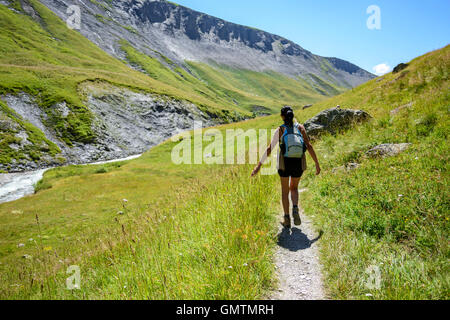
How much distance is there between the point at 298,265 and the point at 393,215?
239 centimetres

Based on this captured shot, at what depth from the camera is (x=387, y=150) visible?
328 inches

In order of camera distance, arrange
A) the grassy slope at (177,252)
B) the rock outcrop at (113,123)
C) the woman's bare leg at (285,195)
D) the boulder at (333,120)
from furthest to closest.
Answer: the rock outcrop at (113,123), the boulder at (333,120), the woman's bare leg at (285,195), the grassy slope at (177,252)

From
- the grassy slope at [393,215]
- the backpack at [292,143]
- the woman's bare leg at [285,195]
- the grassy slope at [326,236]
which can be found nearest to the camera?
the grassy slope at [393,215]

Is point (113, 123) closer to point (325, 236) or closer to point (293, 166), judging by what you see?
point (293, 166)

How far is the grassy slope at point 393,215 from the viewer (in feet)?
10.9

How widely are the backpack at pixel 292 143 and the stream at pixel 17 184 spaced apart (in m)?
30.9

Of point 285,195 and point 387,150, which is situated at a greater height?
point 387,150

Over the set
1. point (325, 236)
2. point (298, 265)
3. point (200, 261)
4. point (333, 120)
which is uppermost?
point (333, 120)

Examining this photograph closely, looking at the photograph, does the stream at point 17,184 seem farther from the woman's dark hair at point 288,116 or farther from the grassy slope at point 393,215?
the grassy slope at point 393,215

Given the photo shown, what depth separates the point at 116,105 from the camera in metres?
60.2

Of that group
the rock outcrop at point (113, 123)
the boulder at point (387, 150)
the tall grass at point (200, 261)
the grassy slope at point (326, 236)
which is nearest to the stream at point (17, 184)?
the rock outcrop at point (113, 123)

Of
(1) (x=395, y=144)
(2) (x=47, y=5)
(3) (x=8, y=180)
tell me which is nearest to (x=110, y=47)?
(2) (x=47, y=5)

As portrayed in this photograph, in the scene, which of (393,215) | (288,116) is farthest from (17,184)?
(393,215)
